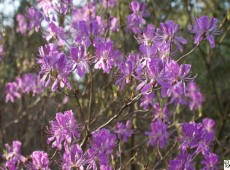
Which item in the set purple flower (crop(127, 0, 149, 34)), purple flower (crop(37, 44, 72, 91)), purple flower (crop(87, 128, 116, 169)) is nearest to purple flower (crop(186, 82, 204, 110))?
purple flower (crop(127, 0, 149, 34))

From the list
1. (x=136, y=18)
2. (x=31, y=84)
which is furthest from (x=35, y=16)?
(x=31, y=84)

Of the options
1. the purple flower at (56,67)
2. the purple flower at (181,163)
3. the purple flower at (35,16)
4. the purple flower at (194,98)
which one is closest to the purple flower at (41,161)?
the purple flower at (56,67)

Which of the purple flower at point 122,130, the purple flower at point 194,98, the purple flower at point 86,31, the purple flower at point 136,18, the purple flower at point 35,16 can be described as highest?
the purple flower at point 35,16

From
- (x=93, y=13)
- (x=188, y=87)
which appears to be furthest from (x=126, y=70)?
(x=188, y=87)

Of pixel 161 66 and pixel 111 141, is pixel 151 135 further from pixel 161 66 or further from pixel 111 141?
pixel 161 66

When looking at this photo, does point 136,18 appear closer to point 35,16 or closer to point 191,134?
point 35,16

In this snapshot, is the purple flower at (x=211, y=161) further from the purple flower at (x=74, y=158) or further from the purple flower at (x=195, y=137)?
the purple flower at (x=74, y=158)
